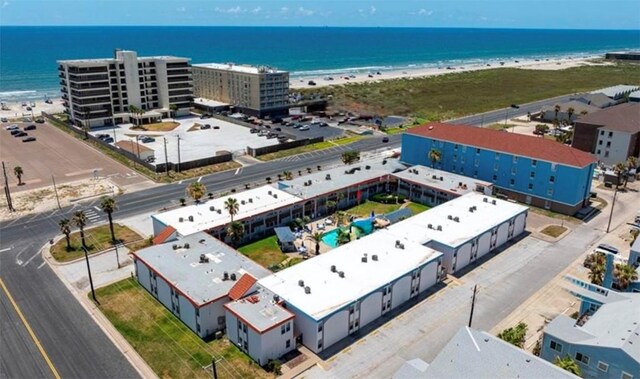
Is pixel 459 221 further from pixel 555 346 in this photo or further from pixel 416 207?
pixel 555 346

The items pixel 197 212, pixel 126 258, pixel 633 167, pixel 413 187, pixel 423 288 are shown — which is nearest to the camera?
pixel 423 288

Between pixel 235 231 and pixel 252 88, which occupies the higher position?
pixel 252 88

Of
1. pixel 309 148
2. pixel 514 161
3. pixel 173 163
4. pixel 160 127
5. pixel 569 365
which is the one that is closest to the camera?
pixel 569 365

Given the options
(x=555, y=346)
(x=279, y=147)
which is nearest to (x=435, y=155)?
(x=279, y=147)

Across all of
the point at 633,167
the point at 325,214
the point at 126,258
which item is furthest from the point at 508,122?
the point at 126,258

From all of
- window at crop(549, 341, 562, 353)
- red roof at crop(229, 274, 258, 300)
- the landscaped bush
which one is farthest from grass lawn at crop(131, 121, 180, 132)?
window at crop(549, 341, 562, 353)

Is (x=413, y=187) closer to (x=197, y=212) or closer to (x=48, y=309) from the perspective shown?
(x=197, y=212)

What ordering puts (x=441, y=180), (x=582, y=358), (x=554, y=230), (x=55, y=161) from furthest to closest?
(x=55, y=161), (x=441, y=180), (x=554, y=230), (x=582, y=358)
